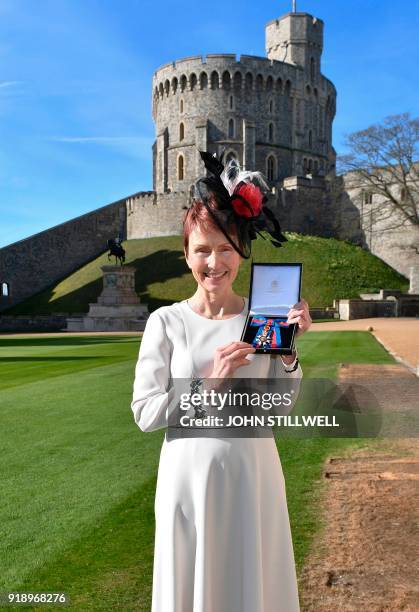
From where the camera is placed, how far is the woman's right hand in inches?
93.1

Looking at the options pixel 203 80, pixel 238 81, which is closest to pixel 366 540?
pixel 238 81

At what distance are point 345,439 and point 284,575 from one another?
463 cm

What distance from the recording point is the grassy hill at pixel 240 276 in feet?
137

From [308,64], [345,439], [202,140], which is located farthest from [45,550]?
[308,64]

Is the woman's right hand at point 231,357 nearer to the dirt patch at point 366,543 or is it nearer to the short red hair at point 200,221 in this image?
the short red hair at point 200,221

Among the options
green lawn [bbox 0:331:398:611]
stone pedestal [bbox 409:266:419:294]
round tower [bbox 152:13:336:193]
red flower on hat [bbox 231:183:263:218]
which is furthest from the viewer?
round tower [bbox 152:13:336:193]

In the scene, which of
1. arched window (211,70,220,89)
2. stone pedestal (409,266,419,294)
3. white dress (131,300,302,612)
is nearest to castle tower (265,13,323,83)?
arched window (211,70,220,89)

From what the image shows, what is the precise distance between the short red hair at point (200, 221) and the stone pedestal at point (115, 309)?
1218 inches

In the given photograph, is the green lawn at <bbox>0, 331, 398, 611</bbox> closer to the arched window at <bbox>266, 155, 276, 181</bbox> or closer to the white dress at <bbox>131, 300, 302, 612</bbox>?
the white dress at <bbox>131, 300, 302, 612</bbox>

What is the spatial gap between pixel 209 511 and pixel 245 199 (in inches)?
53.7

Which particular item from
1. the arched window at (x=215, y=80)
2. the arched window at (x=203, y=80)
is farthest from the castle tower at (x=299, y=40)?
the arched window at (x=203, y=80)

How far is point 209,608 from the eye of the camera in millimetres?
2408

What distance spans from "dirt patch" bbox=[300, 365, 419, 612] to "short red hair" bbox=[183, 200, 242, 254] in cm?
213

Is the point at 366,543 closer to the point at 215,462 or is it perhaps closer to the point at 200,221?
the point at 215,462
